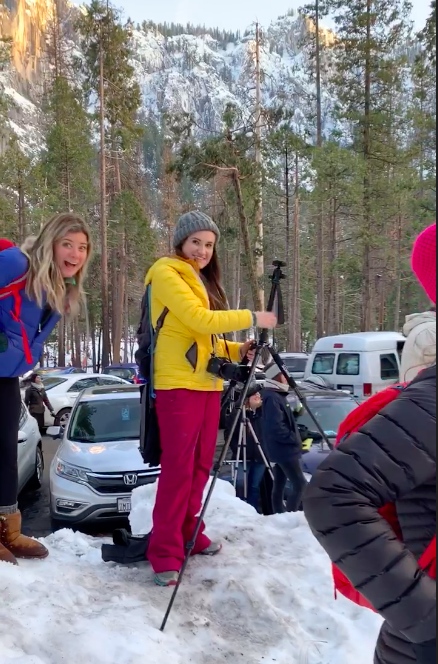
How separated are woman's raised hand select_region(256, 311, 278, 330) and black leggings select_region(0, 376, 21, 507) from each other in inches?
57.0

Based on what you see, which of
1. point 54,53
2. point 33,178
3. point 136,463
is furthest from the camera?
point 54,53

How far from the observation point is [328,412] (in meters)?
8.28

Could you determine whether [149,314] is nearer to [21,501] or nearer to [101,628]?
[101,628]

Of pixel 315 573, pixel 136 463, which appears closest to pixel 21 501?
pixel 136 463

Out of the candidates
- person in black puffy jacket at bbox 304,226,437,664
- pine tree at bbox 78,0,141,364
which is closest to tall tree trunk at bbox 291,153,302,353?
pine tree at bbox 78,0,141,364

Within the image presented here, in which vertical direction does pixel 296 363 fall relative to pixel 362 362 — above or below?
below

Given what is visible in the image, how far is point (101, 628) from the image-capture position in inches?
98.4

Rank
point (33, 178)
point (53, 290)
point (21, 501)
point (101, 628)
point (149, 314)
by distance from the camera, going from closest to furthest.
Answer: point (101, 628) → point (53, 290) → point (149, 314) → point (21, 501) → point (33, 178)

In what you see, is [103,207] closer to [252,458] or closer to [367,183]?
[367,183]

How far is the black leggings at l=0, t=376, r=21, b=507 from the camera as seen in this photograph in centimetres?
317

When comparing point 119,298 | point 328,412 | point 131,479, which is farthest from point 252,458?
point 119,298

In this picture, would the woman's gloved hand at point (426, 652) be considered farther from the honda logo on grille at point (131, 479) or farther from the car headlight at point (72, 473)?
the car headlight at point (72, 473)

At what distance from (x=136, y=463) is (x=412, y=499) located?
542cm

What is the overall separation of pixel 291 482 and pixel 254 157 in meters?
21.6
